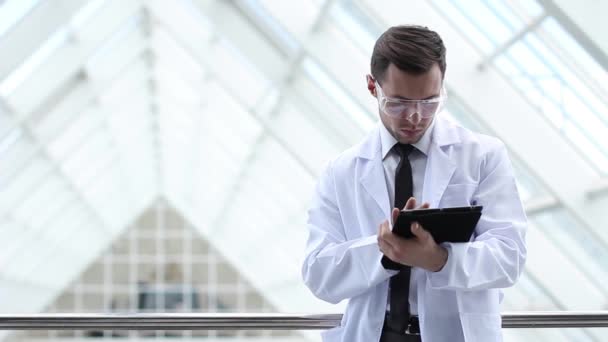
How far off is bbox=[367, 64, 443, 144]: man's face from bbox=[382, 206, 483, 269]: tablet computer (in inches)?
15.4

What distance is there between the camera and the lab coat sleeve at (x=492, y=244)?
2.81 m

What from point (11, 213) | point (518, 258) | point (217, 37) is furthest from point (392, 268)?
point (11, 213)

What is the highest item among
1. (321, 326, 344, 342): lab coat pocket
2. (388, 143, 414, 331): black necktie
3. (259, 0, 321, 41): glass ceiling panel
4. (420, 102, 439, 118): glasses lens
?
(259, 0, 321, 41): glass ceiling panel

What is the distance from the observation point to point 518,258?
Result: 2.88 meters

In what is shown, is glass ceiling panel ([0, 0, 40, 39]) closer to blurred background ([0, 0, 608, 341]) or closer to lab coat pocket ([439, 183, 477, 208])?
blurred background ([0, 0, 608, 341])

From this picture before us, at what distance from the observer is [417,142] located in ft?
10.3

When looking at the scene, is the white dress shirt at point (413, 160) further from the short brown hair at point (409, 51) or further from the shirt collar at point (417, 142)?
the short brown hair at point (409, 51)

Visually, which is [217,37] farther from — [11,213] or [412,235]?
[412,235]

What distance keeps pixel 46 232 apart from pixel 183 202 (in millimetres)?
14177

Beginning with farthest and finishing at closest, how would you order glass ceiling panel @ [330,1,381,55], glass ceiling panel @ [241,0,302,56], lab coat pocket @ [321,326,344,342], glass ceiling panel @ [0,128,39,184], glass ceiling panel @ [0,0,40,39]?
glass ceiling panel @ [0,128,39,184] < glass ceiling panel @ [241,0,302,56] < glass ceiling panel @ [330,1,381,55] < glass ceiling panel @ [0,0,40,39] < lab coat pocket @ [321,326,344,342]

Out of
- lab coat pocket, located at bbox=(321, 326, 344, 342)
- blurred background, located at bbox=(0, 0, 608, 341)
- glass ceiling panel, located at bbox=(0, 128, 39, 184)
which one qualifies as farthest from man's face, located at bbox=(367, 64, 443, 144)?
glass ceiling panel, located at bbox=(0, 128, 39, 184)

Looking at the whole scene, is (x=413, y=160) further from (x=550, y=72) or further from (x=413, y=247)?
(x=550, y=72)

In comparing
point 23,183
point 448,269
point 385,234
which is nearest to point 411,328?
point 448,269

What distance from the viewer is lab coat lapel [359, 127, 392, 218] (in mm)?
3061
